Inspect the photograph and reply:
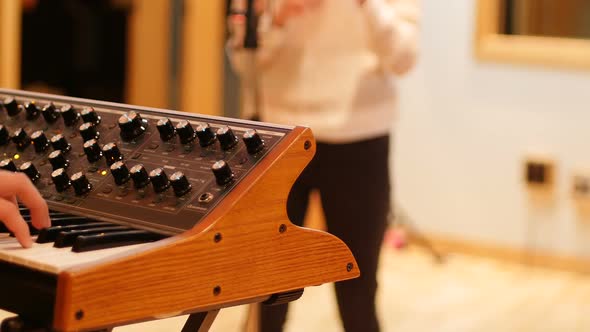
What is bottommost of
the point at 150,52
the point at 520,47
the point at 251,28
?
the point at 150,52

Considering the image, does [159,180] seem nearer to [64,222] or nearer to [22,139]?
[64,222]

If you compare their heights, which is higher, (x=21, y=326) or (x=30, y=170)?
(x=30, y=170)

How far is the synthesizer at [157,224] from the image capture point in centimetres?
124

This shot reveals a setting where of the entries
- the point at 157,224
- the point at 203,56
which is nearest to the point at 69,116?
the point at 157,224

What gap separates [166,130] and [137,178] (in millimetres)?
104

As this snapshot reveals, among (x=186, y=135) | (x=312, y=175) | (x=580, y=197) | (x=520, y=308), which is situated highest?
(x=186, y=135)

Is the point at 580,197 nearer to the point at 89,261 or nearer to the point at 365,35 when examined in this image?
Answer: the point at 365,35

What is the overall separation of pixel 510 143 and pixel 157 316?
3315mm

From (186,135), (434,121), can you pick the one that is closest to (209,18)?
(434,121)

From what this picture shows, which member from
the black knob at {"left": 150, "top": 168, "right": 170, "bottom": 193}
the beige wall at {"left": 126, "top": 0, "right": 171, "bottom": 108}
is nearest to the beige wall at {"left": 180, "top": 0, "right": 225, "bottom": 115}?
the beige wall at {"left": 126, "top": 0, "right": 171, "bottom": 108}

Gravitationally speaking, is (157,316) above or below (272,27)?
below

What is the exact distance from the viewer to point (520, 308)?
3799 millimetres

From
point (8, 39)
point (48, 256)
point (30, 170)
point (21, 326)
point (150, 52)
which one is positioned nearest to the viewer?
point (48, 256)

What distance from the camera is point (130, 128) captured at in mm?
1552
